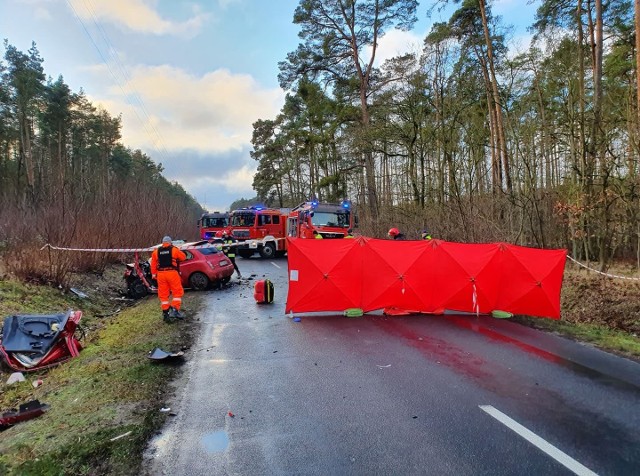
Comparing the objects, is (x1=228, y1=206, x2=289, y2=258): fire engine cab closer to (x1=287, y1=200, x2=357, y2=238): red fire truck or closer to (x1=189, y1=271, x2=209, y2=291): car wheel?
(x1=287, y1=200, x2=357, y2=238): red fire truck

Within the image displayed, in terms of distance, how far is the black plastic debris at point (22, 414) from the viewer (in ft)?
15.4

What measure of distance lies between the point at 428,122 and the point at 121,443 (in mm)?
22633

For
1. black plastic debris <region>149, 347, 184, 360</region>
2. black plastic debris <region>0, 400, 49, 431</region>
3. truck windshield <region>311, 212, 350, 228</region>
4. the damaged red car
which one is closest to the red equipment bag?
the damaged red car

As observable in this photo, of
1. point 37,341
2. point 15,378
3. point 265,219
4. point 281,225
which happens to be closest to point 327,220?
point 281,225

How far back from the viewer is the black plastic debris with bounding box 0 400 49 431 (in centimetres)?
468

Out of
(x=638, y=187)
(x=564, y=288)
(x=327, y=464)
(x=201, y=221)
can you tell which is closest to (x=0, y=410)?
(x=327, y=464)

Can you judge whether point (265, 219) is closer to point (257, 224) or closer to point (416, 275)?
point (257, 224)

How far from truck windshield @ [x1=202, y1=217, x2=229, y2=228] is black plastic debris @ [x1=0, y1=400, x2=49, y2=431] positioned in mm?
30950

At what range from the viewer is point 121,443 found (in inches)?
149

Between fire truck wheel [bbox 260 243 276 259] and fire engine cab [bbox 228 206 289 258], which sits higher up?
fire engine cab [bbox 228 206 289 258]

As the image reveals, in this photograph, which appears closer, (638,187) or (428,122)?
(638,187)

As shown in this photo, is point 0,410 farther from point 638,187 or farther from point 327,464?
point 638,187

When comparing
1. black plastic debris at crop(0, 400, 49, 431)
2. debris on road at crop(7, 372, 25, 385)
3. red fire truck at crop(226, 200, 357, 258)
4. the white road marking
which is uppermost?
red fire truck at crop(226, 200, 357, 258)

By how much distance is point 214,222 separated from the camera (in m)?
Answer: 35.7
